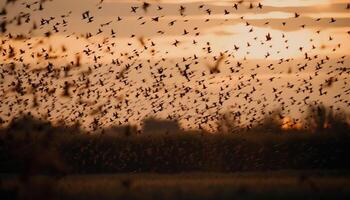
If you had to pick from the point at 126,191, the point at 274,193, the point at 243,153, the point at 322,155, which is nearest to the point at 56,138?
the point at 243,153

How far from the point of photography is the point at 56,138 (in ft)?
160

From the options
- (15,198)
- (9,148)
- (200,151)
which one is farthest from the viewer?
(200,151)

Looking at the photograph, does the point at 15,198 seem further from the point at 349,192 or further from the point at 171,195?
the point at 349,192

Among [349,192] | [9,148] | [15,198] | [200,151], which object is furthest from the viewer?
[200,151]

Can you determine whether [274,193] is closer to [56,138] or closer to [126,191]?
[126,191]

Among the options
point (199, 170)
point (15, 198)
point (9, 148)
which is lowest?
point (199, 170)

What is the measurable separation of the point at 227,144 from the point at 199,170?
2763 mm

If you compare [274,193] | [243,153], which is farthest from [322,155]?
[274,193]

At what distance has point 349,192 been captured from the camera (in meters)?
25.8

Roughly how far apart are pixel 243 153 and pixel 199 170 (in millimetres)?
3391

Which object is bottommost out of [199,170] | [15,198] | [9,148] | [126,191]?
[199,170]

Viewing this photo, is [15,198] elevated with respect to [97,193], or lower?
elevated

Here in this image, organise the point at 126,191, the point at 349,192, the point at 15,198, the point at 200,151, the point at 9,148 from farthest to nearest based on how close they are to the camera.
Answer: the point at 200,151
the point at 9,148
the point at 126,191
the point at 349,192
the point at 15,198

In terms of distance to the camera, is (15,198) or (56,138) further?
(56,138)
